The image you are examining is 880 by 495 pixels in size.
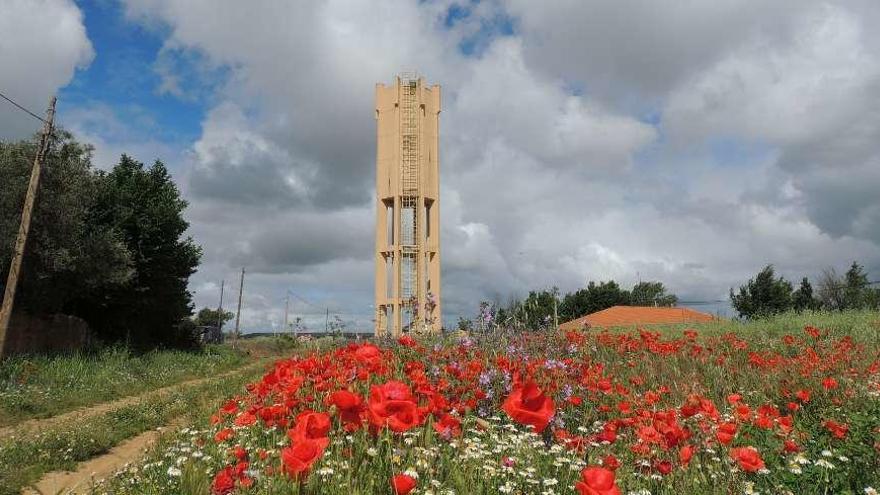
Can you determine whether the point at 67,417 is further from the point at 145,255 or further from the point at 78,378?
the point at 145,255

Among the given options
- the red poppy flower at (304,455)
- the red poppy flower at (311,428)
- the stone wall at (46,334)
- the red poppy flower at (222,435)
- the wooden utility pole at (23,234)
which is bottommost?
the red poppy flower at (222,435)

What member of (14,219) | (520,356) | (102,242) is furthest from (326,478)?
(102,242)

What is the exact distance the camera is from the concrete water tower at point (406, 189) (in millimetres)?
37094

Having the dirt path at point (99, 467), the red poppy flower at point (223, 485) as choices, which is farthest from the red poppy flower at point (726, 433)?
the dirt path at point (99, 467)

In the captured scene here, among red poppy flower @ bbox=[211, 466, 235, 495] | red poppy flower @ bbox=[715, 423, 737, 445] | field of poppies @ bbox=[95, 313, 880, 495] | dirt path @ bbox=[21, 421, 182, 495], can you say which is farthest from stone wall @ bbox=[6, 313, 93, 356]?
red poppy flower @ bbox=[715, 423, 737, 445]

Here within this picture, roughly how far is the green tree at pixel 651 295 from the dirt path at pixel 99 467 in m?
64.3

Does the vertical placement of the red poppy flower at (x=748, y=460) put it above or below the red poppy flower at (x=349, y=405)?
below

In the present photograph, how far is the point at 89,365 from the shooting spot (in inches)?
731

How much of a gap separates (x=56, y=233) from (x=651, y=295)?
217ft

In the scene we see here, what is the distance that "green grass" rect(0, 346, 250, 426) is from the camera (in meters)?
13.1

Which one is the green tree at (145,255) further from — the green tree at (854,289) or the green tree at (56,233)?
the green tree at (854,289)

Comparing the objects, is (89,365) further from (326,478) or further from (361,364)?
(326,478)

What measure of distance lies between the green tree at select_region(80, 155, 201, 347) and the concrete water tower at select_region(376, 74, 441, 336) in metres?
11.9

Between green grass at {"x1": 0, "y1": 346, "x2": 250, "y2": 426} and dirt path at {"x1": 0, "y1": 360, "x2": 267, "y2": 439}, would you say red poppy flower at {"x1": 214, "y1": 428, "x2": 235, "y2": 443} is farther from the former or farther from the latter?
green grass at {"x1": 0, "y1": 346, "x2": 250, "y2": 426}
